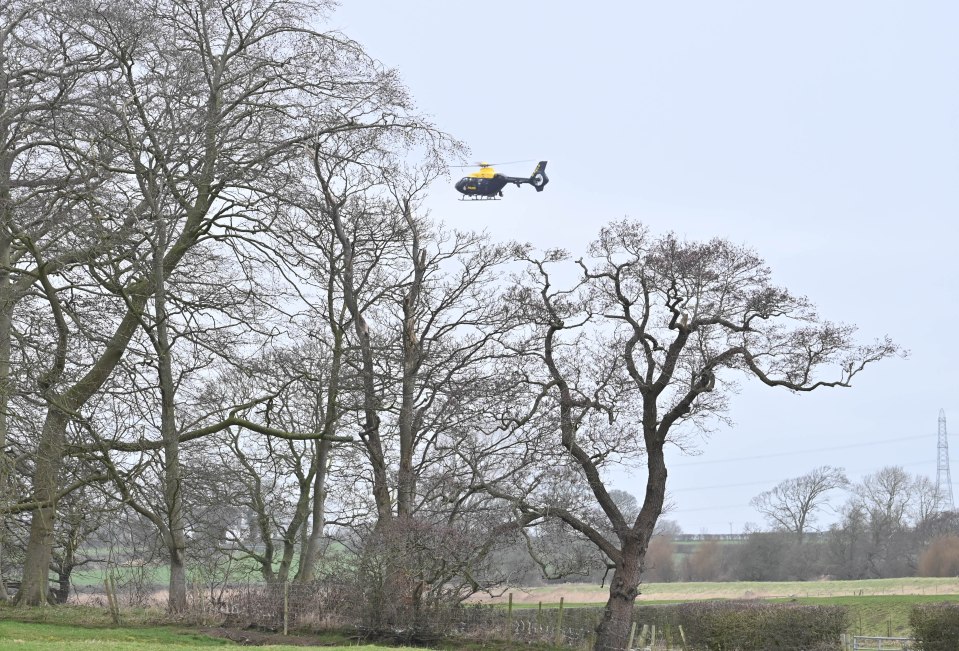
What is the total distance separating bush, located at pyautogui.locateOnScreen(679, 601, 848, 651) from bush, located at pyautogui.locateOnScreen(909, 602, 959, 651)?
207 cm

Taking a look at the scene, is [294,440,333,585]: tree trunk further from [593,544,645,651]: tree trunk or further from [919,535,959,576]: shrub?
[919,535,959,576]: shrub

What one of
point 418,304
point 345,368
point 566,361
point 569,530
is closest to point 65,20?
point 345,368

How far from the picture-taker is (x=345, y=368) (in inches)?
874

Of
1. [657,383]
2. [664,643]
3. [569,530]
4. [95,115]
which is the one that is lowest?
[664,643]

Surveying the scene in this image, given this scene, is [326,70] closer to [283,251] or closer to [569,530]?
[283,251]

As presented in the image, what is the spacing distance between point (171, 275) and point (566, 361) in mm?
10709

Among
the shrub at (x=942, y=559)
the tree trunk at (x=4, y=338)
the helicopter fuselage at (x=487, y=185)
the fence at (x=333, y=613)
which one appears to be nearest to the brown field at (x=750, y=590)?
the shrub at (x=942, y=559)

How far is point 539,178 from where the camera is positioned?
3319 centimetres

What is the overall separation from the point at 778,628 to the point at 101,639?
16.8m

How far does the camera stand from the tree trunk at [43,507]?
15.1 metres

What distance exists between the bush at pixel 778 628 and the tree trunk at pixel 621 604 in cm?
351

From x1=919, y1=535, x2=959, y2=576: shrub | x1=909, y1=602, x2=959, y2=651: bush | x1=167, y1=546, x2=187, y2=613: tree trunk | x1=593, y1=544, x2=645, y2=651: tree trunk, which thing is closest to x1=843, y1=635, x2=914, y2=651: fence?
x1=909, y1=602, x2=959, y2=651: bush

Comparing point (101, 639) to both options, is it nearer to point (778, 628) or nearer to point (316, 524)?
point (316, 524)

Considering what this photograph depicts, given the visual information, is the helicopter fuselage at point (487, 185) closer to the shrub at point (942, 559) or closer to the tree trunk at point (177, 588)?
the tree trunk at point (177, 588)
